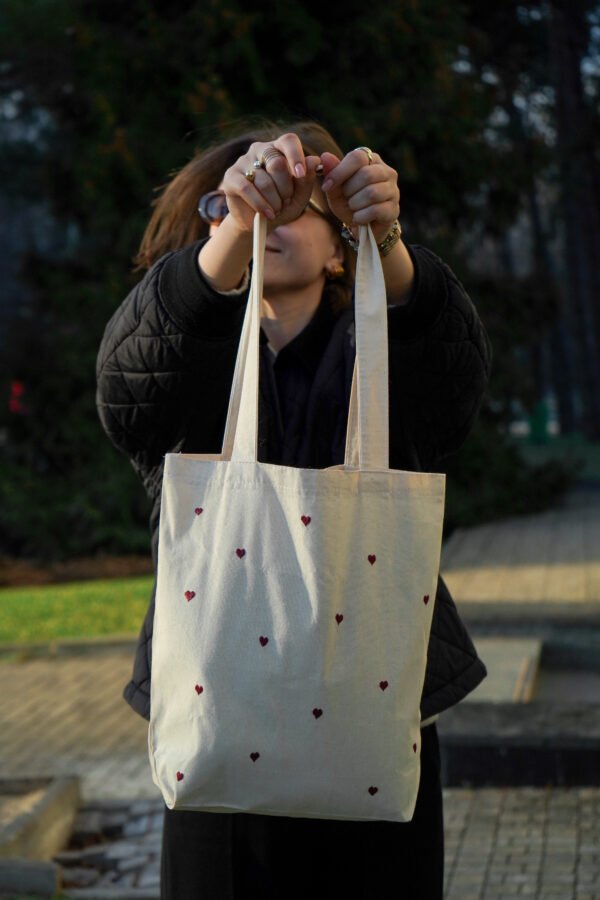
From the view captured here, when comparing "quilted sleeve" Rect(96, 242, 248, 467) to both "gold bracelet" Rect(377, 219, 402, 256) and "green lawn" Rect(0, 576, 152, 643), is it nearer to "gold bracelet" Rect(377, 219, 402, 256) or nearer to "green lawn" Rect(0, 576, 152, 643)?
"gold bracelet" Rect(377, 219, 402, 256)

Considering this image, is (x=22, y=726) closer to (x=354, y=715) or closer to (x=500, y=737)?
(x=500, y=737)

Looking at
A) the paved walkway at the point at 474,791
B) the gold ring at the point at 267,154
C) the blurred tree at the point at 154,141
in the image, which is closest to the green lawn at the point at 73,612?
the paved walkway at the point at 474,791

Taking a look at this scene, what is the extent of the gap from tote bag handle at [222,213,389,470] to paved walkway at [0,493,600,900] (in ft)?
8.34

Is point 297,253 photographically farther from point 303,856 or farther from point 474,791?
point 474,791

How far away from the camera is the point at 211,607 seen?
6.51 feet

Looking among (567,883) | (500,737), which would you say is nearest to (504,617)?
(500,737)

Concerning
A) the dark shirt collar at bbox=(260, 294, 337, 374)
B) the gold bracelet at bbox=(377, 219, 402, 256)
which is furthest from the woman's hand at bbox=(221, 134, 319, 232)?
the dark shirt collar at bbox=(260, 294, 337, 374)

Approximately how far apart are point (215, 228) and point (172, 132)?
42.2 ft

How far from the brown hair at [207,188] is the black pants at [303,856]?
0.95 meters

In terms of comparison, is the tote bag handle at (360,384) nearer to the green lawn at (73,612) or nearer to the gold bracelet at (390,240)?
the gold bracelet at (390,240)

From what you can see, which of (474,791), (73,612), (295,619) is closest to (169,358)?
(295,619)

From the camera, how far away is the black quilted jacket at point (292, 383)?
2.36 meters

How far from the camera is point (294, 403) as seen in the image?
242cm

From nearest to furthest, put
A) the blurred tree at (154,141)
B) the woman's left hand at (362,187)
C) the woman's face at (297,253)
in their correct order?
the woman's left hand at (362,187) → the woman's face at (297,253) → the blurred tree at (154,141)
